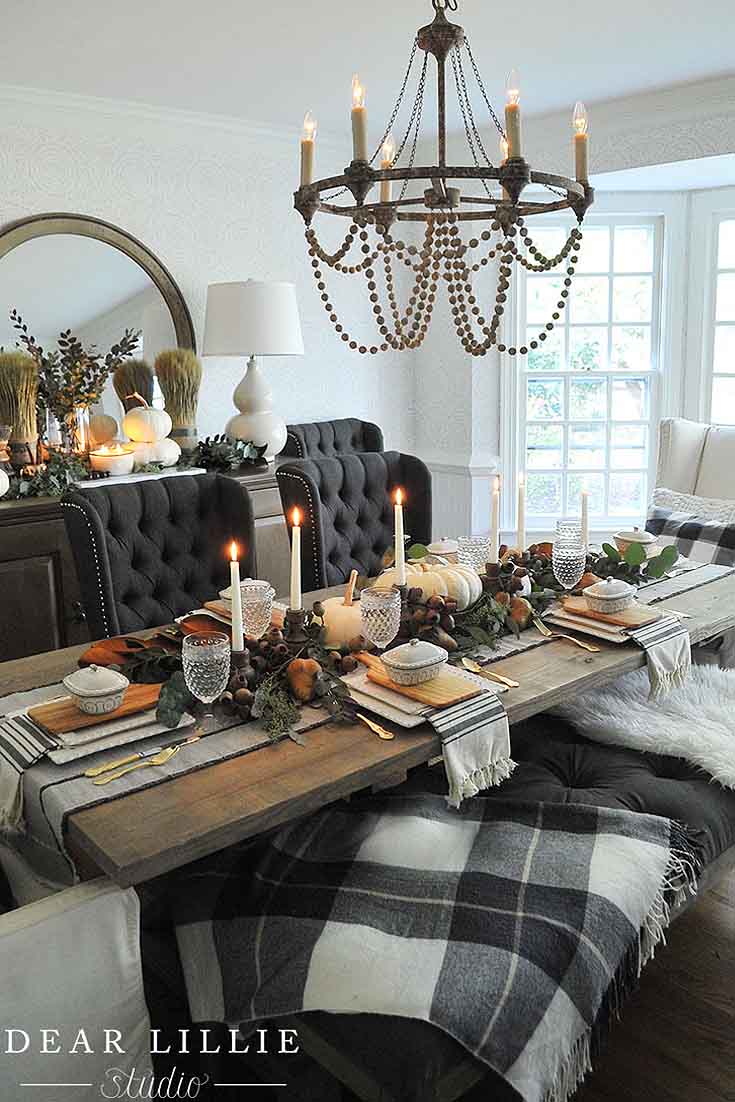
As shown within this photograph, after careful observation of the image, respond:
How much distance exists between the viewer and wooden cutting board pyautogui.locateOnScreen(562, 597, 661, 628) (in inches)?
88.7

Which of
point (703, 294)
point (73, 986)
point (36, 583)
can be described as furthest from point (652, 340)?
point (73, 986)

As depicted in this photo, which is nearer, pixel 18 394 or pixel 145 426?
pixel 18 394

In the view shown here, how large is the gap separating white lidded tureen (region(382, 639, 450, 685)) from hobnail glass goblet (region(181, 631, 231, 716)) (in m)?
0.32

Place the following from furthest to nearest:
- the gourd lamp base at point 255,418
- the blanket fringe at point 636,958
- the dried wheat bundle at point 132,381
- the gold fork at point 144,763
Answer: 1. the gourd lamp base at point 255,418
2. the dried wheat bundle at point 132,381
3. the gold fork at point 144,763
4. the blanket fringe at point 636,958

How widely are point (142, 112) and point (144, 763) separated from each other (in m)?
3.55

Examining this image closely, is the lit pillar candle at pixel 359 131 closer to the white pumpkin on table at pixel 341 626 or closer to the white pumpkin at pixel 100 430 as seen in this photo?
the white pumpkin on table at pixel 341 626

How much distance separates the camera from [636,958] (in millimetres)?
1577

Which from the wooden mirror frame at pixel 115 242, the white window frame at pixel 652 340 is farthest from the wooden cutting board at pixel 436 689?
the white window frame at pixel 652 340

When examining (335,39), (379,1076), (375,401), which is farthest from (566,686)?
(375,401)

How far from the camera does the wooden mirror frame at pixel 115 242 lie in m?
3.97

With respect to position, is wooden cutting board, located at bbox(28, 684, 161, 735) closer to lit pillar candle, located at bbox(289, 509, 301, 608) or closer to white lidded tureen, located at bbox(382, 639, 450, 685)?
lit pillar candle, located at bbox(289, 509, 301, 608)

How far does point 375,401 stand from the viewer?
18.4ft

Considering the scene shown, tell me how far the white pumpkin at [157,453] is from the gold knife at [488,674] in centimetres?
231

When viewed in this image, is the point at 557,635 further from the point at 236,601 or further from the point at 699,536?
the point at 699,536
